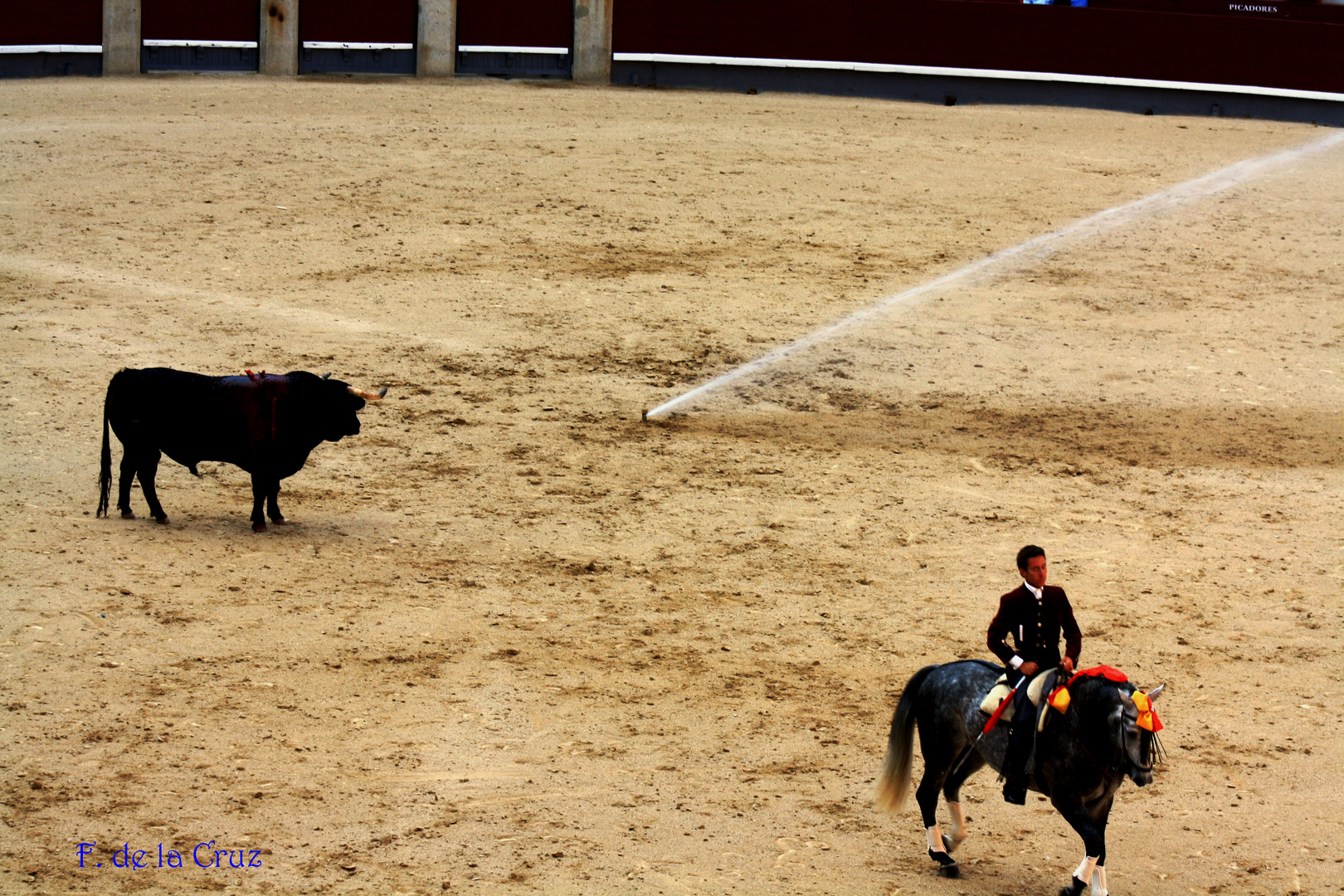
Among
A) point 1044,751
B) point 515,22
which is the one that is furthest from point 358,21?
point 1044,751

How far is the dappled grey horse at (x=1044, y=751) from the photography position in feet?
18.3

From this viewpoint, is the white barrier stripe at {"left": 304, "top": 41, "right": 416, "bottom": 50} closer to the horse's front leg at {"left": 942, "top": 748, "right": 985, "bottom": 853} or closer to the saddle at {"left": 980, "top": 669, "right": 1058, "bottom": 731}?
the horse's front leg at {"left": 942, "top": 748, "right": 985, "bottom": 853}

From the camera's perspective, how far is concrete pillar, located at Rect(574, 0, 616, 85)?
2427 centimetres

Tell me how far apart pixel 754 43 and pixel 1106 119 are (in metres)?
5.82

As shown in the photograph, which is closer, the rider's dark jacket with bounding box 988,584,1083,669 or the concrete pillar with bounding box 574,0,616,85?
the rider's dark jacket with bounding box 988,584,1083,669

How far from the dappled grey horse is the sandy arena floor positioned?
13.0 inches

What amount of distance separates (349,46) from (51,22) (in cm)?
446

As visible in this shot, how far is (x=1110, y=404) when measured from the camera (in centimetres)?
1343

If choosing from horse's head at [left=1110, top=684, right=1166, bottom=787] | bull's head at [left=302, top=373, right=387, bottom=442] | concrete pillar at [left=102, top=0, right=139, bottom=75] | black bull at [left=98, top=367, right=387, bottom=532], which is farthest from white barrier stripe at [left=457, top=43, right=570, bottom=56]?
horse's head at [left=1110, top=684, right=1166, bottom=787]

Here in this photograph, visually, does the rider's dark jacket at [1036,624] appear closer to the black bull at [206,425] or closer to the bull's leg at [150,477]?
the black bull at [206,425]

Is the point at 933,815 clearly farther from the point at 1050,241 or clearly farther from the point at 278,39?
the point at 278,39

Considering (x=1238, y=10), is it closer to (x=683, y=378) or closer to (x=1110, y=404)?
(x=1110, y=404)

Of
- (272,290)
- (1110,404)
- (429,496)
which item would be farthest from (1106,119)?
(429,496)

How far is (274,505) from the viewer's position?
32.7 feet
